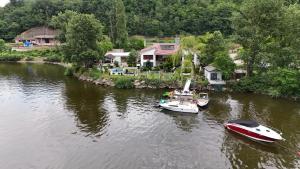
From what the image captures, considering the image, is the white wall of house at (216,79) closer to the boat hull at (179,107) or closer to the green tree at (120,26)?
the boat hull at (179,107)

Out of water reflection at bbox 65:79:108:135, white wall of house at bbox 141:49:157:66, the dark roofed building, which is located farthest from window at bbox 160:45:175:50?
the dark roofed building

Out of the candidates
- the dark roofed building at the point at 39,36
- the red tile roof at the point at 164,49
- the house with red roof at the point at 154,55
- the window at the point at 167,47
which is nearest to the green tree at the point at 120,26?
the window at the point at 167,47

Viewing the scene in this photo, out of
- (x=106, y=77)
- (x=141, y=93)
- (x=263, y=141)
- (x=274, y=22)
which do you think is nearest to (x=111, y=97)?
(x=141, y=93)

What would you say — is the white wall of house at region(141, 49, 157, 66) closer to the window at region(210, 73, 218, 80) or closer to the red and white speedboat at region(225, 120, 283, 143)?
the window at region(210, 73, 218, 80)

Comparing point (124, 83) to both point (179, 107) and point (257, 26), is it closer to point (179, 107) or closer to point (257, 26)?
point (179, 107)

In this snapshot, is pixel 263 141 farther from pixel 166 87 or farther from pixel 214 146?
pixel 166 87

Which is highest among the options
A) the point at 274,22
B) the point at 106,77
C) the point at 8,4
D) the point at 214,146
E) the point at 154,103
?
the point at 8,4
